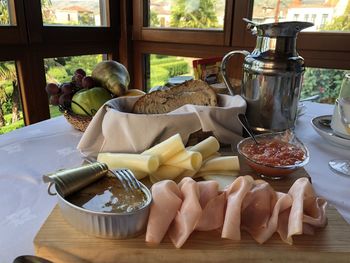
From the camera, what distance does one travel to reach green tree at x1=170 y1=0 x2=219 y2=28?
1829 mm

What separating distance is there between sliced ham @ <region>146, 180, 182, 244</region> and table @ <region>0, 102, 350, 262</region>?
17 centimetres

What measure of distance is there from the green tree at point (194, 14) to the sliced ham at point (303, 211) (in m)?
1.52

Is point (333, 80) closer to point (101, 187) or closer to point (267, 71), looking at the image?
point (267, 71)

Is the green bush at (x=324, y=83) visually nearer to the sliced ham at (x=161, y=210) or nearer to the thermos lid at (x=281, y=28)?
the thermos lid at (x=281, y=28)

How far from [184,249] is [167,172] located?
0.19 m

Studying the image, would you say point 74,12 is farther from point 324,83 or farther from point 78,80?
point 324,83

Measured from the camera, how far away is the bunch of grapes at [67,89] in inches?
34.2

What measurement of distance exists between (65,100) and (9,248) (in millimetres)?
510

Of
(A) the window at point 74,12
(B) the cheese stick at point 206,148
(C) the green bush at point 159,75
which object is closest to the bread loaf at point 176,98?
(B) the cheese stick at point 206,148

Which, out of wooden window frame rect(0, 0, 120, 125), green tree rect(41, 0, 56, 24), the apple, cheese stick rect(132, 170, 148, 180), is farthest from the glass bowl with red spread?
green tree rect(41, 0, 56, 24)

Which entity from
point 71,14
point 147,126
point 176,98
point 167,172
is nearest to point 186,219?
point 167,172

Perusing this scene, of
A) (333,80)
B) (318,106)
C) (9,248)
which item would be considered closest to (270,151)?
(9,248)

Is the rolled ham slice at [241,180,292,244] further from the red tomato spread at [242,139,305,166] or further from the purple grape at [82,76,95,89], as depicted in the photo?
the purple grape at [82,76,95,89]

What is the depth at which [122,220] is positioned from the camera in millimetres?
408
